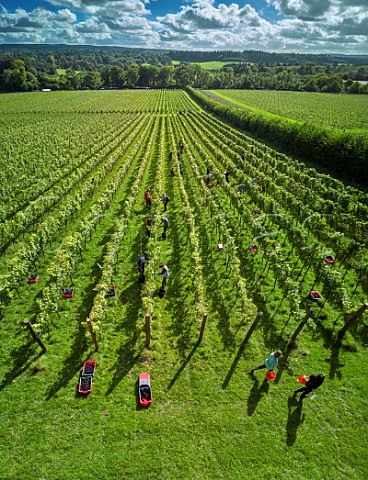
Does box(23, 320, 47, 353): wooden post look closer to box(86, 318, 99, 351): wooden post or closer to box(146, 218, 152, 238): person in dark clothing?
box(86, 318, 99, 351): wooden post

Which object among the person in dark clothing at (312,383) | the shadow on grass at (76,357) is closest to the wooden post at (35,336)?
the shadow on grass at (76,357)

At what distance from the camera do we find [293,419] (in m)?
7.90

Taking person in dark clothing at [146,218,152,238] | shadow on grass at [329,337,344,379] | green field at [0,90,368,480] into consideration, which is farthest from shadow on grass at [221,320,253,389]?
person in dark clothing at [146,218,152,238]

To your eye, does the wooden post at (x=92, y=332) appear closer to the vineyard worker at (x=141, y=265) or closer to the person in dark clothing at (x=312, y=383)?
the vineyard worker at (x=141, y=265)

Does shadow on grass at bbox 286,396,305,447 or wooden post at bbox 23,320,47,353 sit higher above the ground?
wooden post at bbox 23,320,47,353

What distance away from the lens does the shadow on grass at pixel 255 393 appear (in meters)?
8.10

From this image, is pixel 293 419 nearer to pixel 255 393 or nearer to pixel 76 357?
pixel 255 393

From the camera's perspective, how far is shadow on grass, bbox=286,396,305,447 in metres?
7.50

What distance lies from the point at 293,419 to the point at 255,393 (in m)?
1.18

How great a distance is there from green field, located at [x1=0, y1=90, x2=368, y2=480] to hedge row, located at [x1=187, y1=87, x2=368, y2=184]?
32.6 ft

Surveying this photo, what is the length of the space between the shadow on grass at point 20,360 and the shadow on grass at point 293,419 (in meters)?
8.07

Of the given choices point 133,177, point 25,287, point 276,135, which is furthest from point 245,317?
point 276,135

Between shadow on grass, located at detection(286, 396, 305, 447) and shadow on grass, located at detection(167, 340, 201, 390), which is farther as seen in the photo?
shadow on grass, located at detection(167, 340, 201, 390)

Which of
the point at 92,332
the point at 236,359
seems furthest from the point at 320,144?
the point at 92,332
